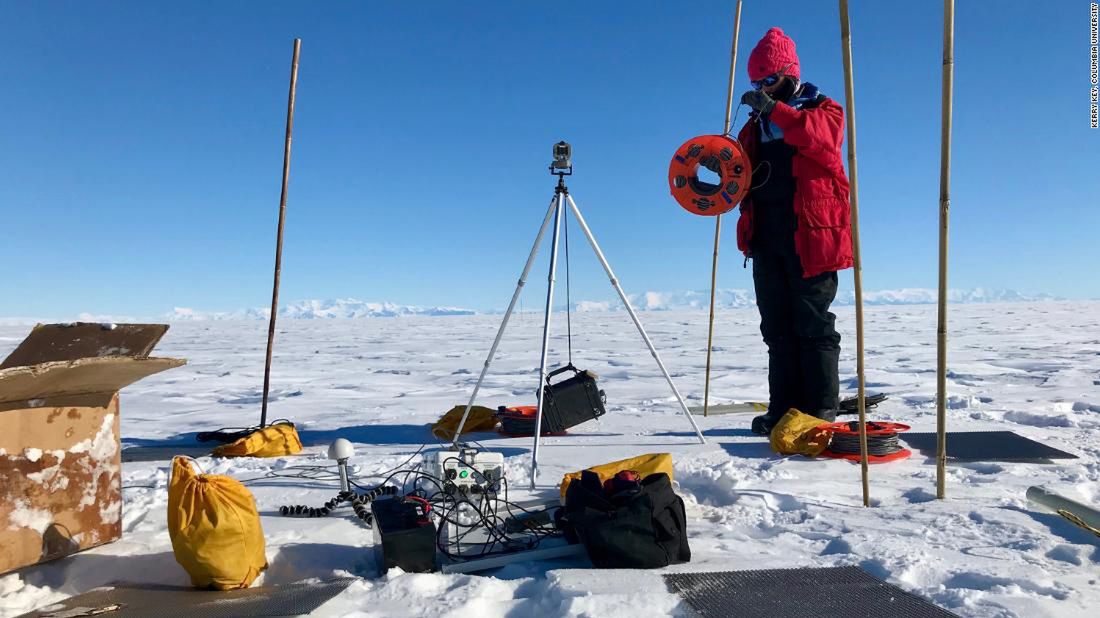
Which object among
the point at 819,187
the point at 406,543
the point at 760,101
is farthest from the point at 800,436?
the point at 406,543

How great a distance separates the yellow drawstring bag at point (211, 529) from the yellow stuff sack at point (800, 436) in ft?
8.49

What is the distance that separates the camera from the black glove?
3.61 metres

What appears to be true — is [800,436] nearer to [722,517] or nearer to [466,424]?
[722,517]

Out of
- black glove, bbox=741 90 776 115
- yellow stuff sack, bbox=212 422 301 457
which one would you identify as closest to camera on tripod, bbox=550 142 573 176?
black glove, bbox=741 90 776 115

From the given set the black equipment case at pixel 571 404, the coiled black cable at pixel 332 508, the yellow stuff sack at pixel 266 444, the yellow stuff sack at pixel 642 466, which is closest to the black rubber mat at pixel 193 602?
the coiled black cable at pixel 332 508

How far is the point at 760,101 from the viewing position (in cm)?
362

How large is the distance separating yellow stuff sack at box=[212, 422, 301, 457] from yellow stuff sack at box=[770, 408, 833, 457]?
286 cm

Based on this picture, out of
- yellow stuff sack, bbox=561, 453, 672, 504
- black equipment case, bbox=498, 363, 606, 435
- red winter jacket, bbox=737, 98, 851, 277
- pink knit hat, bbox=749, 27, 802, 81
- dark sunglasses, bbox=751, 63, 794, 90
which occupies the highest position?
pink knit hat, bbox=749, 27, 802, 81

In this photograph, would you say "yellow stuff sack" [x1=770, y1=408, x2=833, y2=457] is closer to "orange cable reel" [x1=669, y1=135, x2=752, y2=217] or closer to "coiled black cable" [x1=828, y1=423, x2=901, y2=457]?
"coiled black cable" [x1=828, y1=423, x2=901, y2=457]

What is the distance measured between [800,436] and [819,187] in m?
1.39

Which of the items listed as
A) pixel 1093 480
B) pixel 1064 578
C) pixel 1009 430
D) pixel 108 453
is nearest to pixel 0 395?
pixel 108 453

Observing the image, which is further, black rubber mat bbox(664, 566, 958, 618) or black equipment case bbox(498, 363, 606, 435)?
black equipment case bbox(498, 363, 606, 435)

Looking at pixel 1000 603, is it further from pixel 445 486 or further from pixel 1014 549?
pixel 445 486

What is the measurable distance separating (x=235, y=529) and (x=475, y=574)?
756mm
